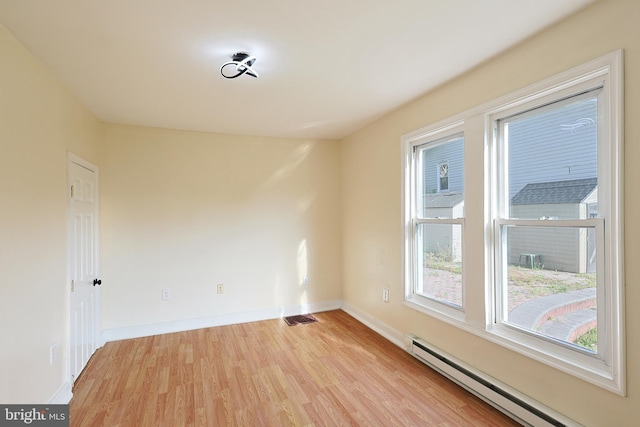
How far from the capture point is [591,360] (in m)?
1.73

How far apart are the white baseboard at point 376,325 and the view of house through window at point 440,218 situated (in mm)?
581

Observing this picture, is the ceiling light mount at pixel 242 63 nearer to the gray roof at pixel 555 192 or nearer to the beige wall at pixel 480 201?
the beige wall at pixel 480 201

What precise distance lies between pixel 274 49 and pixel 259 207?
2.43 metres

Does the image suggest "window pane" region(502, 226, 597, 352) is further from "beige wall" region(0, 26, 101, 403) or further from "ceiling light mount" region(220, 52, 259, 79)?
"beige wall" region(0, 26, 101, 403)

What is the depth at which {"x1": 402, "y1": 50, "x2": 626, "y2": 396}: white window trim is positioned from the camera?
155 cm

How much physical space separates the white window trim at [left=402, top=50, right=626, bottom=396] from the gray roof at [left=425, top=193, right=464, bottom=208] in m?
0.24

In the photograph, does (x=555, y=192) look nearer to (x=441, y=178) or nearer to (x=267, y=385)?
(x=441, y=178)

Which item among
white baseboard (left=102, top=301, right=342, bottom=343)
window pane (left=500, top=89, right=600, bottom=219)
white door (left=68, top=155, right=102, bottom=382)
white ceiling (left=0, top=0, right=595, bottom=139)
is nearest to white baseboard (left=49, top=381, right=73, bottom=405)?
white door (left=68, top=155, right=102, bottom=382)

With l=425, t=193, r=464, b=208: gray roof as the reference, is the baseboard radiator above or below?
below

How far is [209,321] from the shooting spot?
3873 mm

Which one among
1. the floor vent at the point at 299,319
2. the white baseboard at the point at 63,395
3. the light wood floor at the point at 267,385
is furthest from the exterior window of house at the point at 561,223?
the white baseboard at the point at 63,395

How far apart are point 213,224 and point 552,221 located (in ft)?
11.5

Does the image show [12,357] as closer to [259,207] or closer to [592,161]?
[259,207]

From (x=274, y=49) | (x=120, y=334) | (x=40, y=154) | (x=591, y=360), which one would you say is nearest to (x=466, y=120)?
(x=274, y=49)
